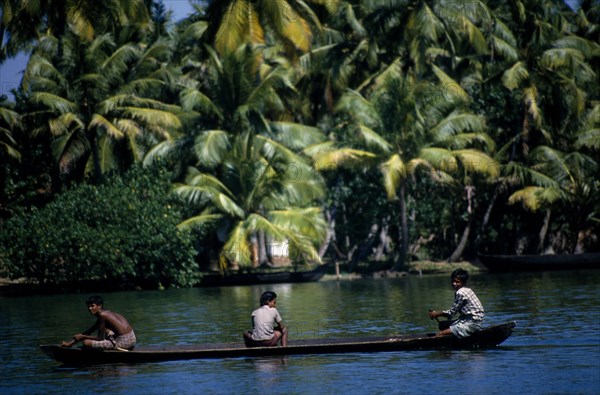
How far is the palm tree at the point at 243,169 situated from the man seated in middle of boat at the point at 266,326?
60.6 ft

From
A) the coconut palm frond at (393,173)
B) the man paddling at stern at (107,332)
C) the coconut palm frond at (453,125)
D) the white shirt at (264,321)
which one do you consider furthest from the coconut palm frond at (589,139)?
the man paddling at stern at (107,332)

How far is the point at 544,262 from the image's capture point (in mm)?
38125

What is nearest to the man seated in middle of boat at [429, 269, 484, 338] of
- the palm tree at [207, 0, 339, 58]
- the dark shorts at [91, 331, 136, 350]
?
the dark shorts at [91, 331, 136, 350]

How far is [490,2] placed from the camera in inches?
1756

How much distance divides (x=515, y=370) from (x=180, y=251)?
21.9 meters

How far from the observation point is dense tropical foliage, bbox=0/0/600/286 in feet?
112

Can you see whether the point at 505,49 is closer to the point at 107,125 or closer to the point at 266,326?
the point at 107,125

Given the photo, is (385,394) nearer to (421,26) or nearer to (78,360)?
(78,360)

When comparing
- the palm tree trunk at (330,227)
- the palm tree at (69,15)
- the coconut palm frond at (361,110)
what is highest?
the palm tree at (69,15)

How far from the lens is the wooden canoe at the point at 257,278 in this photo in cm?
3688

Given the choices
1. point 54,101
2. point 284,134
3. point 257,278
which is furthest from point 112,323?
point 284,134

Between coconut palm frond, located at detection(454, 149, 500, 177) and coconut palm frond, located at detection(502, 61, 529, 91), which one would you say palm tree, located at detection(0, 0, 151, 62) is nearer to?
coconut palm frond, located at detection(454, 149, 500, 177)

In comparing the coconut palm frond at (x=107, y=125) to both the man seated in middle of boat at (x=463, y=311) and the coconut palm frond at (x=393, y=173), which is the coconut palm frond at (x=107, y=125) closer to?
the coconut palm frond at (x=393, y=173)

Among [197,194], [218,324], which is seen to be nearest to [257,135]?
[197,194]
